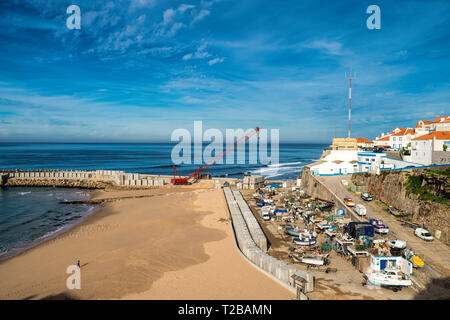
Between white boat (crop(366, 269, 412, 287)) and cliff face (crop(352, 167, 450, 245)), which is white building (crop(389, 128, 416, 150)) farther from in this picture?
white boat (crop(366, 269, 412, 287))

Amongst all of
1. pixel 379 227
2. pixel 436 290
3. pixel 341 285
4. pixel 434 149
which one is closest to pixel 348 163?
pixel 434 149

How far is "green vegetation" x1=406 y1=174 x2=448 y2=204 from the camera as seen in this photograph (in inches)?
732

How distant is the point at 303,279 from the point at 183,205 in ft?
66.9

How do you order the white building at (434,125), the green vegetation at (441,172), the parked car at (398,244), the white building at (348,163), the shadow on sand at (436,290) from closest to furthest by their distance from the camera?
the shadow on sand at (436,290), the parked car at (398,244), the green vegetation at (441,172), the white building at (348,163), the white building at (434,125)

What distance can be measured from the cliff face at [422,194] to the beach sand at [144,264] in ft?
43.0

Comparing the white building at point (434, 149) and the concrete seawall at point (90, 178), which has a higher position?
the white building at point (434, 149)

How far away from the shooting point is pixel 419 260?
13.5 metres

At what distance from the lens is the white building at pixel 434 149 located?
87.2ft

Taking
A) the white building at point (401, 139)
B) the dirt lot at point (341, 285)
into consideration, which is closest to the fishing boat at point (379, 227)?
the dirt lot at point (341, 285)

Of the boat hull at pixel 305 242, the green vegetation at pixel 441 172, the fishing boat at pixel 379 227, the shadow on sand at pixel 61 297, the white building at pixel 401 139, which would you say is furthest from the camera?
the white building at pixel 401 139

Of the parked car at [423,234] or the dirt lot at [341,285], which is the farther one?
the parked car at [423,234]

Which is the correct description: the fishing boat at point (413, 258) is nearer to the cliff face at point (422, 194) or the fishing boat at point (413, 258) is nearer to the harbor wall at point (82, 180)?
the cliff face at point (422, 194)

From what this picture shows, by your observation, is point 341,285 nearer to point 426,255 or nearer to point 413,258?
point 413,258
